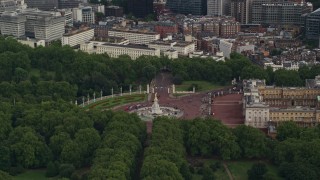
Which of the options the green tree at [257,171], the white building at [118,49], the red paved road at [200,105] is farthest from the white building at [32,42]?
the green tree at [257,171]

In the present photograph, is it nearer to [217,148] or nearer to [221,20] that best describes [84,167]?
[217,148]

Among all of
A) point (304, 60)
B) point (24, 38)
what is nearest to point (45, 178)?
point (304, 60)

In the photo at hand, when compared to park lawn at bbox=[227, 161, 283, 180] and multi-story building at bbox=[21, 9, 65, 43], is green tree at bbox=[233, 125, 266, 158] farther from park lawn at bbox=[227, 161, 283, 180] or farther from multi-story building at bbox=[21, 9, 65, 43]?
multi-story building at bbox=[21, 9, 65, 43]

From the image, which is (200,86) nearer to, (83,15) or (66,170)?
(66,170)

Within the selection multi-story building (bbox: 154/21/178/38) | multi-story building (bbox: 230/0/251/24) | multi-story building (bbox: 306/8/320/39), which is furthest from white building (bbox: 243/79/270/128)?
multi-story building (bbox: 230/0/251/24)

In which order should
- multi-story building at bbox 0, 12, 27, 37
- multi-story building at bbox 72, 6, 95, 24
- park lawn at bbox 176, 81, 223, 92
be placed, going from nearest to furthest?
park lawn at bbox 176, 81, 223, 92
multi-story building at bbox 0, 12, 27, 37
multi-story building at bbox 72, 6, 95, 24

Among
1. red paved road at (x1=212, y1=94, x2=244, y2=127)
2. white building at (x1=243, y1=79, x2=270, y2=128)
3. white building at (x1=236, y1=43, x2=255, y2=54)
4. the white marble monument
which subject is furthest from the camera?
white building at (x1=236, y1=43, x2=255, y2=54)

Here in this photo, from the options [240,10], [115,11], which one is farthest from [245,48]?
[115,11]

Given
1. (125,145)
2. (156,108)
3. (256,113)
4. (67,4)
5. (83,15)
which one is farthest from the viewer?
(67,4)
